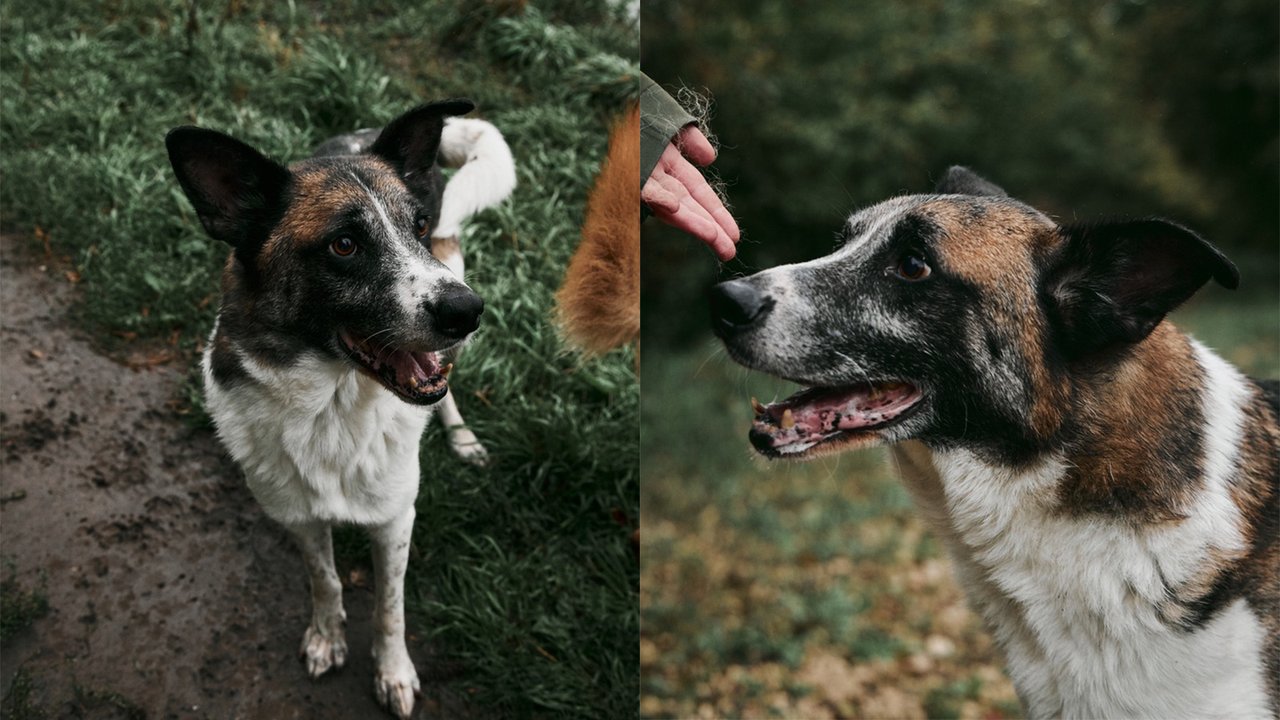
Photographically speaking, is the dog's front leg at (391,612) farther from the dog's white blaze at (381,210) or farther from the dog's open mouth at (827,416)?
the dog's open mouth at (827,416)

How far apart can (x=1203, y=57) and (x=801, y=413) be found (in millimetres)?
2589

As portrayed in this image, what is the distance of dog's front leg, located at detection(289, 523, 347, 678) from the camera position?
2.26 metres

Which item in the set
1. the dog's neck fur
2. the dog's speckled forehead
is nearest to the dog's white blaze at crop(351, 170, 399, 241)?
the dog's speckled forehead

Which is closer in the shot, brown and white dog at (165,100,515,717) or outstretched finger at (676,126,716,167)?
outstretched finger at (676,126,716,167)

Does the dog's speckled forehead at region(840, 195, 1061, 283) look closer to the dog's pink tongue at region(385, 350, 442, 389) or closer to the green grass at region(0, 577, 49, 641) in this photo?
the dog's pink tongue at region(385, 350, 442, 389)

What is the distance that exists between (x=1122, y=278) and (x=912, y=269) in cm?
35

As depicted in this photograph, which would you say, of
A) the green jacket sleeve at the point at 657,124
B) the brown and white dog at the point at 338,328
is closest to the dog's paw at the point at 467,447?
the brown and white dog at the point at 338,328

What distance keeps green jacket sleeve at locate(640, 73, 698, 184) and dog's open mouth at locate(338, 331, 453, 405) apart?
1.92 feet

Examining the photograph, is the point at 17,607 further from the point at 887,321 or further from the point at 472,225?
the point at 887,321

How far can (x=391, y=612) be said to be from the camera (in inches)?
95.7

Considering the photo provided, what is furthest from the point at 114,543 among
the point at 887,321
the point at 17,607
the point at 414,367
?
the point at 887,321

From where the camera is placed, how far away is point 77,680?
1902 mm

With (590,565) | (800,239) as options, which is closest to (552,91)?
(800,239)

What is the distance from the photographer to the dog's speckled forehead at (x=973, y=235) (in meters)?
A: 1.65
